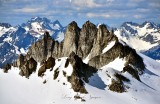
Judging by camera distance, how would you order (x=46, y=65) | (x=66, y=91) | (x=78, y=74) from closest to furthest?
(x=66, y=91)
(x=78, y=74)
(x=46, y=65)

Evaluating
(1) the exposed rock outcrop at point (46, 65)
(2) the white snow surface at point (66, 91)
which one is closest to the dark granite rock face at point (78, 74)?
(2) the white snow surface at point (66, 91)

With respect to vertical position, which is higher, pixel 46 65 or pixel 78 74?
pixel 78 74

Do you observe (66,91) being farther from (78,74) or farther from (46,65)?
(46,65)

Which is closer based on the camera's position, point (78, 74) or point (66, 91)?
point (66, 91)

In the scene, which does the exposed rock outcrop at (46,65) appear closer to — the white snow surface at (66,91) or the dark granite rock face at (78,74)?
the white snow surface at (66,91)

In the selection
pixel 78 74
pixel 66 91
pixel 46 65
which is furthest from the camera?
pixel 46 65

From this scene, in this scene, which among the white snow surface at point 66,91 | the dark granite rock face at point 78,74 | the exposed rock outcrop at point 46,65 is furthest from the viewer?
the exposed rock outcrop at point 46,65

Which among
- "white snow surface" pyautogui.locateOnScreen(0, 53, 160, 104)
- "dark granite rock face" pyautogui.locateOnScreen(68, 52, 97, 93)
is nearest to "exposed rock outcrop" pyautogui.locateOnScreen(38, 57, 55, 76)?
"white snow surface" pyautogui.locateOnScreen(0, 53, 160, 104)

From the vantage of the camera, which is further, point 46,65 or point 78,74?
point 46,65

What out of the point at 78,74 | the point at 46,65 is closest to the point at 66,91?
the point at 78,74

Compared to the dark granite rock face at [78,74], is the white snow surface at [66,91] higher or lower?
lower

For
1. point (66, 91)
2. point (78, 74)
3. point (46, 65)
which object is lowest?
point (66, 91)
